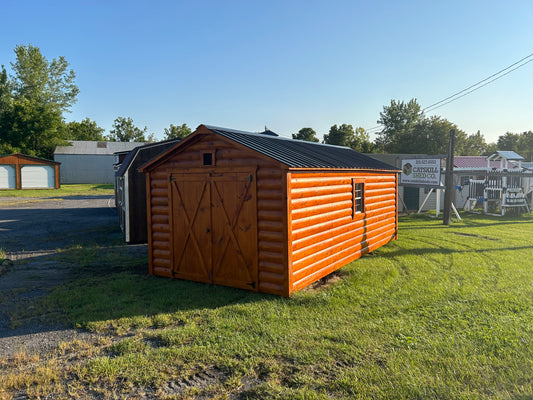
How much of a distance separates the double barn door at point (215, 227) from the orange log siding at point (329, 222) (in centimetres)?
84

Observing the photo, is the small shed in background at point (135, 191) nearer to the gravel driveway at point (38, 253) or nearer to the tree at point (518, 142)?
the gravel driveway at point (38, 253)

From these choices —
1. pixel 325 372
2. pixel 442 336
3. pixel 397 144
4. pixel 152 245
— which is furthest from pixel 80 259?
pixel 397 144

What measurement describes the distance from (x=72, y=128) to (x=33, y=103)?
13.7 meters

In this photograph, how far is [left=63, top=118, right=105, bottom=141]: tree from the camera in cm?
6688

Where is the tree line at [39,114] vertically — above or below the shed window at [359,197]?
above

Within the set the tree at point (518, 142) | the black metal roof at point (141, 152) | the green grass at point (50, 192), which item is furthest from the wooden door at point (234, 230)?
the tree at point (518, 142)

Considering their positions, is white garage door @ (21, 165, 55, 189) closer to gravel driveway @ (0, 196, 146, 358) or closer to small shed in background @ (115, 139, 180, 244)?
gravel driveway @ (0, 196, 146, 358)

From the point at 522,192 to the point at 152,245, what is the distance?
64.5 feet

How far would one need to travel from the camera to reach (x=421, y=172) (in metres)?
19.8

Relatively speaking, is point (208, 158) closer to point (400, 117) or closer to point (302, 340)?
point (302, 340)

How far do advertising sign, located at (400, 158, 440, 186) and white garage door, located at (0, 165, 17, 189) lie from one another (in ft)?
121

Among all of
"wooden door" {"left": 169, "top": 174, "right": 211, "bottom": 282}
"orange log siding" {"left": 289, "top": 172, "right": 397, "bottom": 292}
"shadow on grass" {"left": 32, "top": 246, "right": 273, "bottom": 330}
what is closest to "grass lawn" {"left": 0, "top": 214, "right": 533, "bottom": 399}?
"shadow on grass" {"left": 32, "top": 246, "right": 273, "bottom": 330}

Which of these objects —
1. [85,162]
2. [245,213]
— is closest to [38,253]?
[245,213]

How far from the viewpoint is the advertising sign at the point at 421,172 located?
63.1ft
